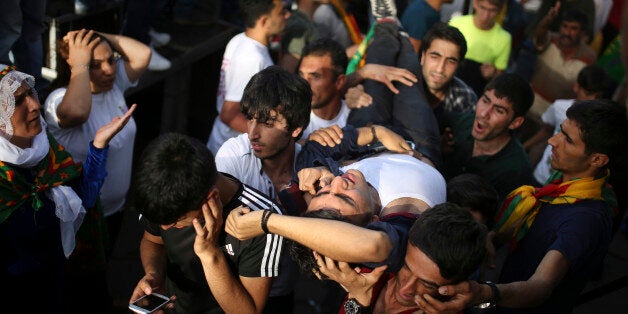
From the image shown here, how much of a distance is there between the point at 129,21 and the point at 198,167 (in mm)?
3375

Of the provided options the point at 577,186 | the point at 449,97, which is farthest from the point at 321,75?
the point at 577,186

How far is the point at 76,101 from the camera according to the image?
3.39 m

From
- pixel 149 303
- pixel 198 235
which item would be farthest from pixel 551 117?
pixel 149 303

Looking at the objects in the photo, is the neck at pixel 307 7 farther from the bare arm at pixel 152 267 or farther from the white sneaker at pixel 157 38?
the bare arm at pixel 152 267

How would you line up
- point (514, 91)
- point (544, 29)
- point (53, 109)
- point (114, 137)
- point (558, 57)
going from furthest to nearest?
point (544, 29)
point (558, 57)
point (514, 91)
point (114, 137)
point (53, 109)

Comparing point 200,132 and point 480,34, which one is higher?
point 480,34

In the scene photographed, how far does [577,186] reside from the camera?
321 centimetres

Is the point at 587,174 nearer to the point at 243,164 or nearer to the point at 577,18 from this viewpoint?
the point at 243,164

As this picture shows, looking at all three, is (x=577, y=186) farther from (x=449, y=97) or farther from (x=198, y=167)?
(x=198, y=167)

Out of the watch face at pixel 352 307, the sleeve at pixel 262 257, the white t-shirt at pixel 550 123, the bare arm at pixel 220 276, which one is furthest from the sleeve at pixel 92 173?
the white t-shirt at pixel 550 123

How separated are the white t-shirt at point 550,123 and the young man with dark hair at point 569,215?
58.0 inches

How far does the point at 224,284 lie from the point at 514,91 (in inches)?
94.6

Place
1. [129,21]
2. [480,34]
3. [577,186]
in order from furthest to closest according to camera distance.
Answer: [480,34], [129,21], [577,186]

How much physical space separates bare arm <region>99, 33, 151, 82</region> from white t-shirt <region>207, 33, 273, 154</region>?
684 millimetres
